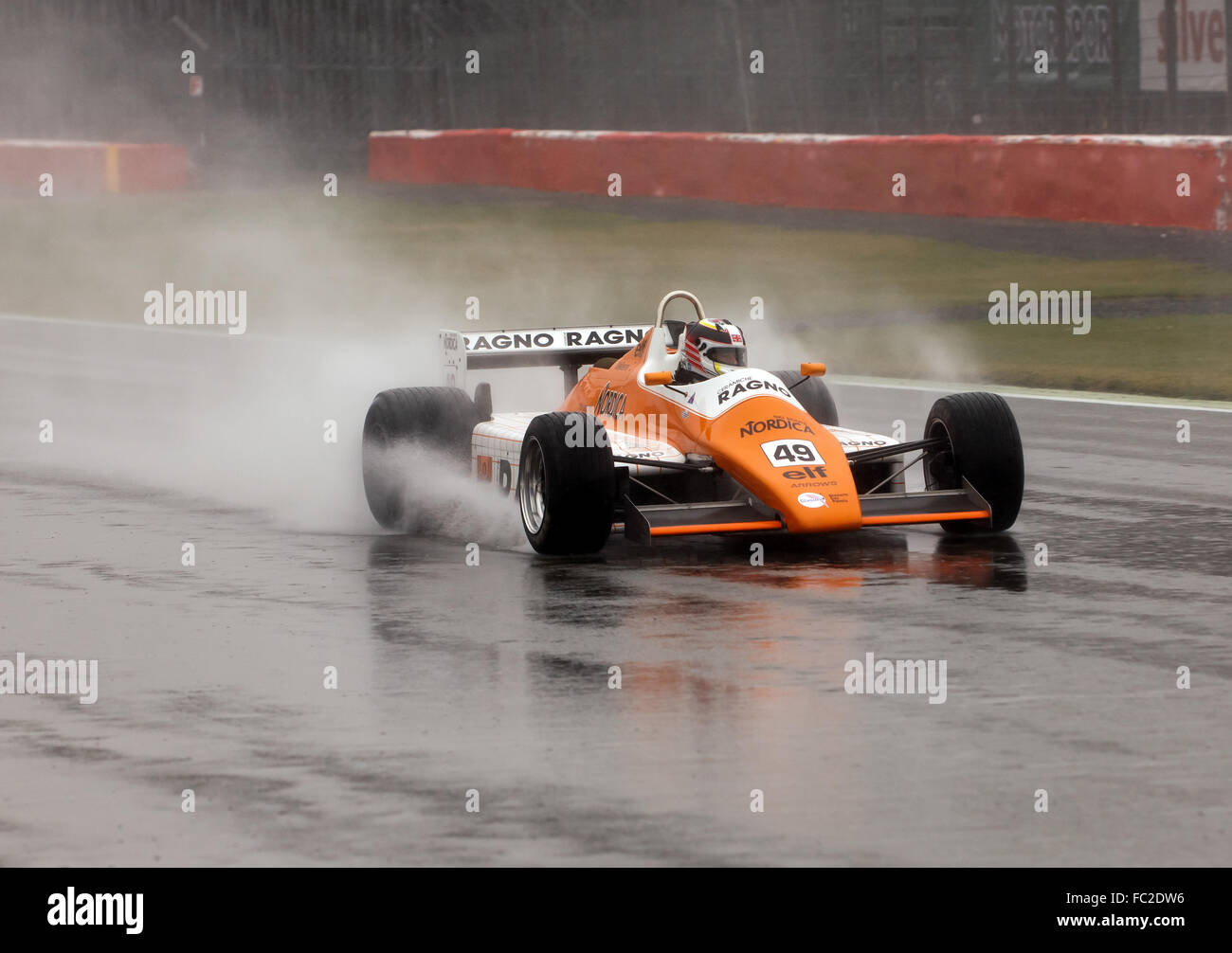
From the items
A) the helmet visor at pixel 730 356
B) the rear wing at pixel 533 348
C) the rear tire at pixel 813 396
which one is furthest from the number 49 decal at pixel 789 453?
the rear wing at pixel 533 348

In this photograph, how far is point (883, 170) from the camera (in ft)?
101

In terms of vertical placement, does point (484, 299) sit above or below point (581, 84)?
below

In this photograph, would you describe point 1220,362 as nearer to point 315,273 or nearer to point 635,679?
point 635,679

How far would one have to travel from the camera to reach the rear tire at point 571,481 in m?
10.8

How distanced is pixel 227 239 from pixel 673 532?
1091 inches

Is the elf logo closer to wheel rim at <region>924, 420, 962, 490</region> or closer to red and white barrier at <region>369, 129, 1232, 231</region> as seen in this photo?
wheel rim at <region>924, 420, 962, 490</region>

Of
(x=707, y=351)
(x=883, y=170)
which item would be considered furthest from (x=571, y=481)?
(x=883, y=170)

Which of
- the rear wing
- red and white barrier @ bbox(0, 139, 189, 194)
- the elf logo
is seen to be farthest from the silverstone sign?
red and white barrier @ bbox(0, 139, 189, 194)

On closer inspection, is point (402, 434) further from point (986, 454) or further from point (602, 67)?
point (602, 67)

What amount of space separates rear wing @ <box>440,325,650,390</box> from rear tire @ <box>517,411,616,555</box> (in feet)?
7.55

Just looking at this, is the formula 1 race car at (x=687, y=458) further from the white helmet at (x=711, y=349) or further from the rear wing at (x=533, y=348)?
the rear wing at (x=533, y=348)

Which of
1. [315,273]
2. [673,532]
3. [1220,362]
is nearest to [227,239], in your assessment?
[315,273]

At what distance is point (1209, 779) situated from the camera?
7012mm

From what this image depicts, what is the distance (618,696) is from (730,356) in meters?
4.01
